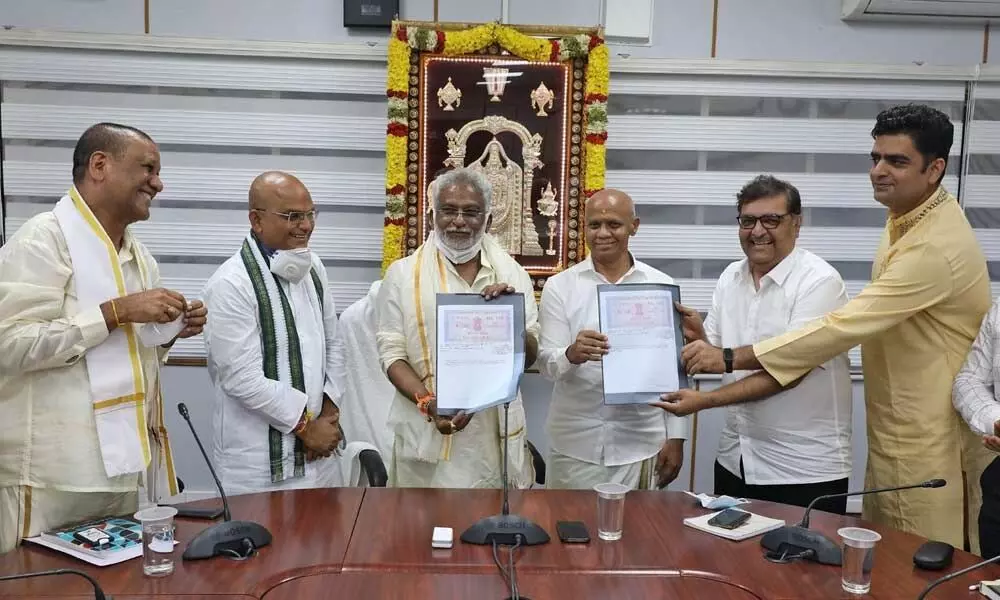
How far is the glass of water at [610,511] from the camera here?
75.2 inches

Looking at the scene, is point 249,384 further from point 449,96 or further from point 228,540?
point 449,96

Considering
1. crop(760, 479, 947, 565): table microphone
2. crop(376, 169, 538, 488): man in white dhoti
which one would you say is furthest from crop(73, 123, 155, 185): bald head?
crop(760, 479, 947, 565): table microphone

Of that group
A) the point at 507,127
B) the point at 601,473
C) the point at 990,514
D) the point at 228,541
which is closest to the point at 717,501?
the point at 601,473

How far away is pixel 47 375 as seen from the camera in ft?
6.95

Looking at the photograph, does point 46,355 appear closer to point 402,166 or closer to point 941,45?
point 402,166

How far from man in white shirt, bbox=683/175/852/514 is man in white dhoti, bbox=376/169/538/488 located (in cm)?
78

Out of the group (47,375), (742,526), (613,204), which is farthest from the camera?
(613,204)

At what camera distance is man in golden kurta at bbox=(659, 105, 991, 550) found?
2.45m

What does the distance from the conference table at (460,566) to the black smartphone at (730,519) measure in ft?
0.20

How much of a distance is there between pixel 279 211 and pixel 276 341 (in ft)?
1.51

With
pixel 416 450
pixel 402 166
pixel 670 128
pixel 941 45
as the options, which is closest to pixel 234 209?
pixel 402 166

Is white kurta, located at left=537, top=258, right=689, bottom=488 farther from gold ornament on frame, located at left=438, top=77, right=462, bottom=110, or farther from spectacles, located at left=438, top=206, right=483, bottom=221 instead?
gold ornament on frame, located at left=438, top=77, right=462, bottom=110

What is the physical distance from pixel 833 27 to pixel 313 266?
10.1 ft

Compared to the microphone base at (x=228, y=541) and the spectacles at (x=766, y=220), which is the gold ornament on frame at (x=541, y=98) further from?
the microphone base at (x=228, y=541)
